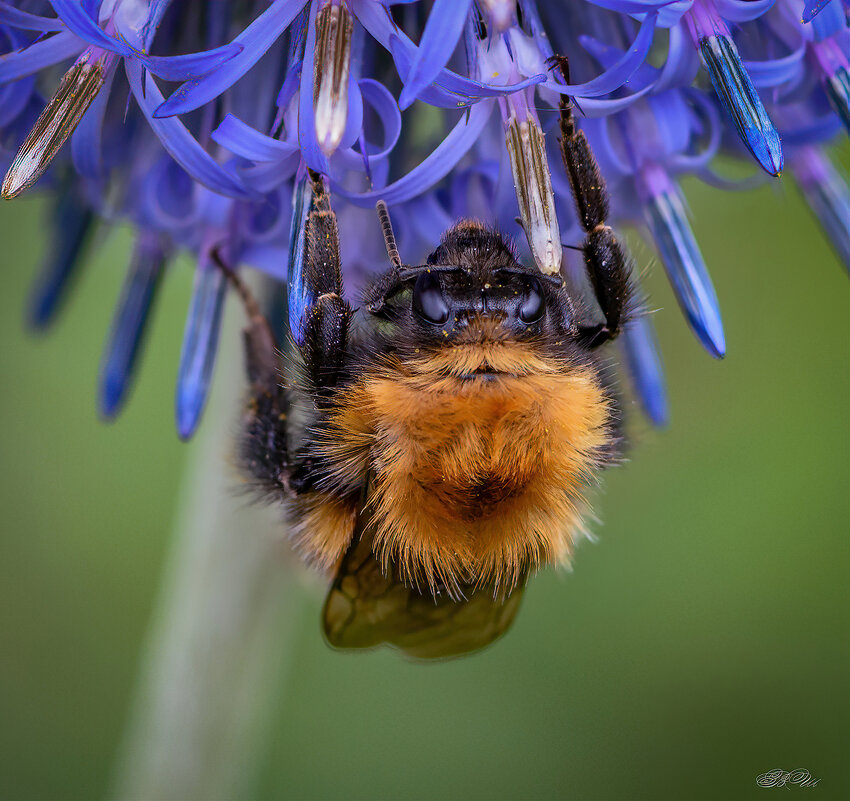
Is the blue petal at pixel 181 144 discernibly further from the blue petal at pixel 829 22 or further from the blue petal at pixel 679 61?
the blue petal at pixel 829 22

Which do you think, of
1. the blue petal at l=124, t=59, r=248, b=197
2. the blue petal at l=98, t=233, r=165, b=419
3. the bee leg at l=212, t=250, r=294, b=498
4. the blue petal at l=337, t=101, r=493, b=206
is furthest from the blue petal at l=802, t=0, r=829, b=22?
the blue petal at l=98, t=233, r=165, b=419

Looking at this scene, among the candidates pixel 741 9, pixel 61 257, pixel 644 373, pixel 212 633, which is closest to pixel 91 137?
pixel 61 257

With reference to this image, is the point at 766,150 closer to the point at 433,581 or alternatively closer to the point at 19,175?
the point at 433,581

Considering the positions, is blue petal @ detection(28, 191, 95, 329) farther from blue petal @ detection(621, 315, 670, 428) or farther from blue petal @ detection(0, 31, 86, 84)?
blue petal @ detection(621, 315, 670, 428)

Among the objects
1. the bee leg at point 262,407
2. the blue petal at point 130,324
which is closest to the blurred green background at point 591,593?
the blue petal at point 130,324

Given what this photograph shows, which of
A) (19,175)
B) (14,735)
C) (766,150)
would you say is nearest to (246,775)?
(14,735)

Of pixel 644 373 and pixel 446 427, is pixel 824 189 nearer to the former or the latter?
pixel 644 373
